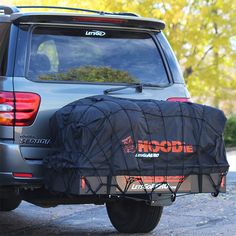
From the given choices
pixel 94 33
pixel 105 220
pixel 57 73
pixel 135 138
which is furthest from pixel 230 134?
pixel 135 138

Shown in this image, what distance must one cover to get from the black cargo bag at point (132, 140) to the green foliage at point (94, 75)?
378 millimetres

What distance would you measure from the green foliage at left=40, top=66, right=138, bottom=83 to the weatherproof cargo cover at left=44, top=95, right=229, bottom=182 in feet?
1.27

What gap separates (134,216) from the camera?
6.32 m

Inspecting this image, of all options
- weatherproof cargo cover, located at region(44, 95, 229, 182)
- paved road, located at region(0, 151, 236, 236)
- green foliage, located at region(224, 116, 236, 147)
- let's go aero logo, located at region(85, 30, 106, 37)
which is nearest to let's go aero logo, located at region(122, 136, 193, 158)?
weatherproof cargo cover, located at region(44, 95, 229, 182)

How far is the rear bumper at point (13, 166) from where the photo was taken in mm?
5000

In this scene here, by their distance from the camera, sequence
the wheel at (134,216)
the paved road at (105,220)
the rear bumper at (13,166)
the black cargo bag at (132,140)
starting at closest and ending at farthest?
the black cargo bag at (132,140) → the rear bumper at (13,166) → the wheel at (134,216) → the paved road at (105,220)

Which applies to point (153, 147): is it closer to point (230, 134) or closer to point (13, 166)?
point (13, 166)

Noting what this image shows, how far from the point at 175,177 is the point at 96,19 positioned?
1.67m

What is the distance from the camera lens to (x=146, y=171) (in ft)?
16.0

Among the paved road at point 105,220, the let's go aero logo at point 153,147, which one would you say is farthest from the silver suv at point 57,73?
the paved road at point 105,220

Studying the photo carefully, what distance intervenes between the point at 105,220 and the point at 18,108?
275cm

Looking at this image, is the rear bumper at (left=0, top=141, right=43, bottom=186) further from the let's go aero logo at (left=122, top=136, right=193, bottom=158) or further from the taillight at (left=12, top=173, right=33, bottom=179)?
the let's go aero logo at (left=122, top=136, right=193, bottom=158)

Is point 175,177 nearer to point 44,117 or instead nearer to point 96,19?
point 44,117

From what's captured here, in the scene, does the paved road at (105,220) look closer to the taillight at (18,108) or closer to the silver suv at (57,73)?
the silver suv at (57,73)
